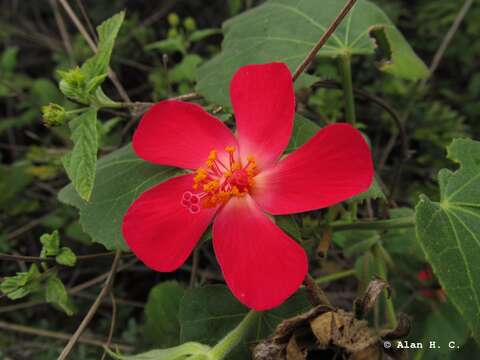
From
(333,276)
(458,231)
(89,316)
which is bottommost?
(333,276)

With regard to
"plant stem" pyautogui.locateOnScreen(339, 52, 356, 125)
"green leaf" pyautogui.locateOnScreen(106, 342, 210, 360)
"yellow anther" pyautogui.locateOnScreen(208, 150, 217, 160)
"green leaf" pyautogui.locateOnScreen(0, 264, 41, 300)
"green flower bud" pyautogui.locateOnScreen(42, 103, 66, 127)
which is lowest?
"green leaf" pyautogui.locateOnScreen(0, 264, 41, 300)

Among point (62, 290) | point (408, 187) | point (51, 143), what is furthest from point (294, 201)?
point (51, 143)

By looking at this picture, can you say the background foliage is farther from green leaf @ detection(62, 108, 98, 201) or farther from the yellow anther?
the yellow anther

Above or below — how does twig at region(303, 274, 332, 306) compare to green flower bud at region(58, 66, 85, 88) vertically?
below

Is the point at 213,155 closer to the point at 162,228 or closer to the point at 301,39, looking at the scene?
the point at 162,228

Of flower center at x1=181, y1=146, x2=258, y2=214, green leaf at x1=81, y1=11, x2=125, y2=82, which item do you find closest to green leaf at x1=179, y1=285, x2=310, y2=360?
flower center at x1=181, y1=146, x2=258, y2=214

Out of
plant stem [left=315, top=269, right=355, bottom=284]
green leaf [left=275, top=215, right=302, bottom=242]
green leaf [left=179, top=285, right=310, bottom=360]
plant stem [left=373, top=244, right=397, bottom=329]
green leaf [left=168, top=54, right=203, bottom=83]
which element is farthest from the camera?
green leaf [left=168, top=54, right=203, bottom=83]

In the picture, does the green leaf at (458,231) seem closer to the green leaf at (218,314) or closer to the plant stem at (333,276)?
the green leaf at (218,314)

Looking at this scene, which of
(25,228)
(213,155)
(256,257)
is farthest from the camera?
(25,228)

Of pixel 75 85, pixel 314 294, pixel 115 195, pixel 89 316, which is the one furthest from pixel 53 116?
pixel 314 294
